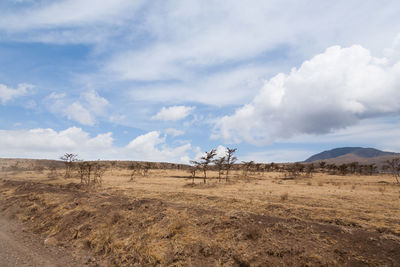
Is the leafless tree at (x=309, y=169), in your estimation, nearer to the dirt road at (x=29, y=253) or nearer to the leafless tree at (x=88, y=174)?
the leafless tree at (x=88, y=174)

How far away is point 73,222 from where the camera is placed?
1338 cm

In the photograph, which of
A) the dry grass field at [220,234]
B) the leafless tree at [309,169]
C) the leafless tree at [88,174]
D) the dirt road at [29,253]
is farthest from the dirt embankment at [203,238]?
the leafless tree at [309,169]

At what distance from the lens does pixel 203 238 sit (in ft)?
31.6

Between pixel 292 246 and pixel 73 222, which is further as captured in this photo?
pixel 73 222

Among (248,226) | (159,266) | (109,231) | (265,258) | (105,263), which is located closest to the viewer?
(265,258)

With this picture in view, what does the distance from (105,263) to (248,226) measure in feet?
20.0

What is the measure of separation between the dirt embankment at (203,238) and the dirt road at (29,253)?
0.63 m

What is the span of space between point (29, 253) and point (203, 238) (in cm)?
769

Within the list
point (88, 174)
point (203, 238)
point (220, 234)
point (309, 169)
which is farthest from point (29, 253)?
point (309, 169)

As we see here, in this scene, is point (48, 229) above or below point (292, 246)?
below

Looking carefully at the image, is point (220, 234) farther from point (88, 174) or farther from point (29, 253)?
point (88, 174)

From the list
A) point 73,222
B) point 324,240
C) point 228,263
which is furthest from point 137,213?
point 324,240

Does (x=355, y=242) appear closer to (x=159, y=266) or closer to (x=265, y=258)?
(x=265, y=258)

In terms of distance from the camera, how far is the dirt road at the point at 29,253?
906 centimetres
